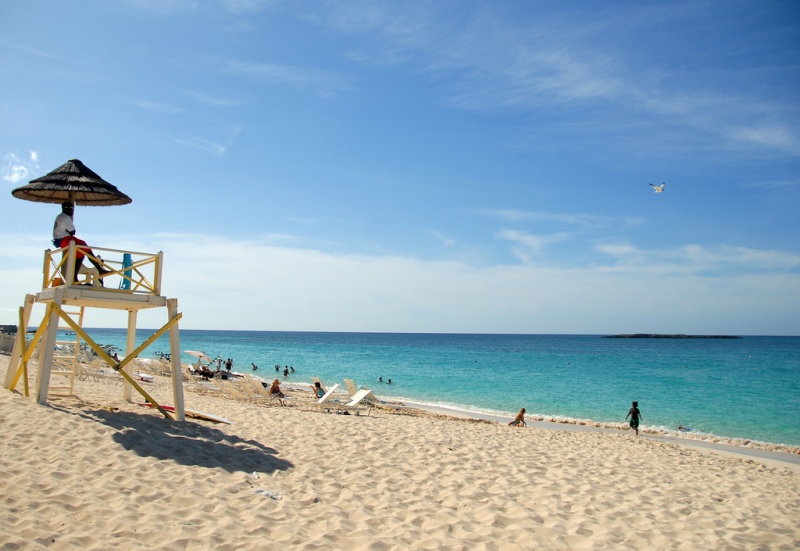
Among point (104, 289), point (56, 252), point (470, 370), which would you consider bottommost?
point (470, 370)

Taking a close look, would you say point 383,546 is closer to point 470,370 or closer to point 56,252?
point 56,252

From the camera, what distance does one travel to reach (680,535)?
235 inches

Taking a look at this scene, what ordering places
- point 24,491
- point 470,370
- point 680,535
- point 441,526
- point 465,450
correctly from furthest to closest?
point 470,370 → point 465,450 → point 680,535 → point 441,526 → point 24,491

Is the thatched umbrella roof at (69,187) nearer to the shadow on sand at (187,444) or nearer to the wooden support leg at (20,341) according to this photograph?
the wooden support leg at (20,341)

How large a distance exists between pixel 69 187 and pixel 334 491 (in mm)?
6174

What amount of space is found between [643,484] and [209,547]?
6437mm

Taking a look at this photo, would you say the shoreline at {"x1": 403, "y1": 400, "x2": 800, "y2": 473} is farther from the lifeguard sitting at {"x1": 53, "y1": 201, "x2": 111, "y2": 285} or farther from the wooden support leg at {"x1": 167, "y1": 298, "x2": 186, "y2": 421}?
the lifeguard sitting at {"x1": 53, "y1": 201, "x2": 111, "y2": 285}

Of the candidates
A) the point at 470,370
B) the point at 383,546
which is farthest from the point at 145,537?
the point at 470,370

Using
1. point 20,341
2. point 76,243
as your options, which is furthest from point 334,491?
point 20,341

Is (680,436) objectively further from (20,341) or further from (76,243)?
(20,341)

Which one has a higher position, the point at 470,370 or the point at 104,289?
the point at 104,289

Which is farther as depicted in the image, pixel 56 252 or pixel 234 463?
pixel 56 252

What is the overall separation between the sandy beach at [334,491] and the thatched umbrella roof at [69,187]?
3295 mm

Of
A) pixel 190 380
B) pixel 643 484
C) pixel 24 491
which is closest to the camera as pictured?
pixel 24 491
